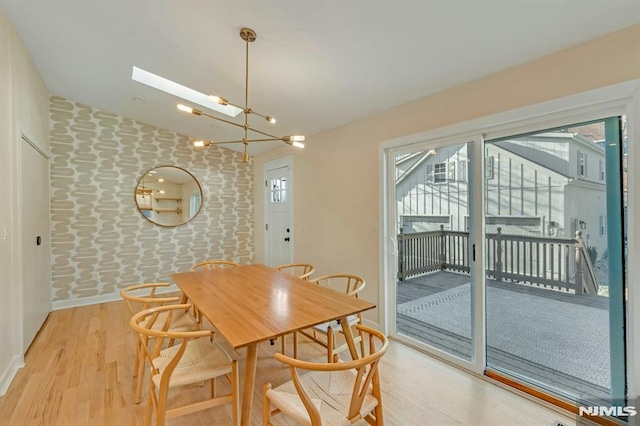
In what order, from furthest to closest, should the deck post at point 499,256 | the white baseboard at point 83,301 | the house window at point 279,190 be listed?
the house window at point 279,190 → the white baseboard at point 83,301 → the deck post at point 499,256

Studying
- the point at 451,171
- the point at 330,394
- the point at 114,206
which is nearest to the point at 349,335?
the point at 330,394

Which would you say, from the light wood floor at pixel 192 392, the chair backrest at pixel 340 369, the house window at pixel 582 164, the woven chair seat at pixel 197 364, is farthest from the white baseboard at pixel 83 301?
the house window at pixel 582 164

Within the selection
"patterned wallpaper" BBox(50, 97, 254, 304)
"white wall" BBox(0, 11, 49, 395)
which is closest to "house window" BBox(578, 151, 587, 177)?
"white wall" BBox(0, 11, 49, 395)

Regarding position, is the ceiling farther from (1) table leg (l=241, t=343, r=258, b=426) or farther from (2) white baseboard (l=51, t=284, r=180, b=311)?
(2) white baseboard (l=51, t=284, r=180, b=311)

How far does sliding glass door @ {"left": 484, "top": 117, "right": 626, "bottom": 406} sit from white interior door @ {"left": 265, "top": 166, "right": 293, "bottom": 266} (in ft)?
9.56

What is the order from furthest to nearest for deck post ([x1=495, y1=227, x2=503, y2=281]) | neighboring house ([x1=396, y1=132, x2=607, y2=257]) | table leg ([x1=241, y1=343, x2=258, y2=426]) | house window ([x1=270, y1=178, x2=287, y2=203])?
house window ([x1=270, y1=178, x2=287, y2=203]) < deck post ([x1=495, y1=227, x2=503, y2=281]) < neighboring house ([x1=396, y1=132, x2=607, y2=257]) < table leg ([x1=241, y1=343, x2=258, y2=426])

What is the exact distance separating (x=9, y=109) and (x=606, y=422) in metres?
4.73

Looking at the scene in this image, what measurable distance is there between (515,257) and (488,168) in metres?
0.73

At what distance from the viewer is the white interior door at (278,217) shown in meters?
4.52

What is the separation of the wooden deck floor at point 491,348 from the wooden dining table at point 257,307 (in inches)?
46.5

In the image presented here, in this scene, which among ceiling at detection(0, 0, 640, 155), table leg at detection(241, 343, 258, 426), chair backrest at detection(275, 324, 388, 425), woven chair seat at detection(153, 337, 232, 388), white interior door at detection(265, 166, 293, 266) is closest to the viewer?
chair backrest at detection(275, 324, 388, 425)

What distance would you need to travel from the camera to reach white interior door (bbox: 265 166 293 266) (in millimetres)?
4516

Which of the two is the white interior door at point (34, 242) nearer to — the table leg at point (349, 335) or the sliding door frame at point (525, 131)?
the table leg at point (349, 335)

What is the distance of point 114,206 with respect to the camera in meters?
4.18
